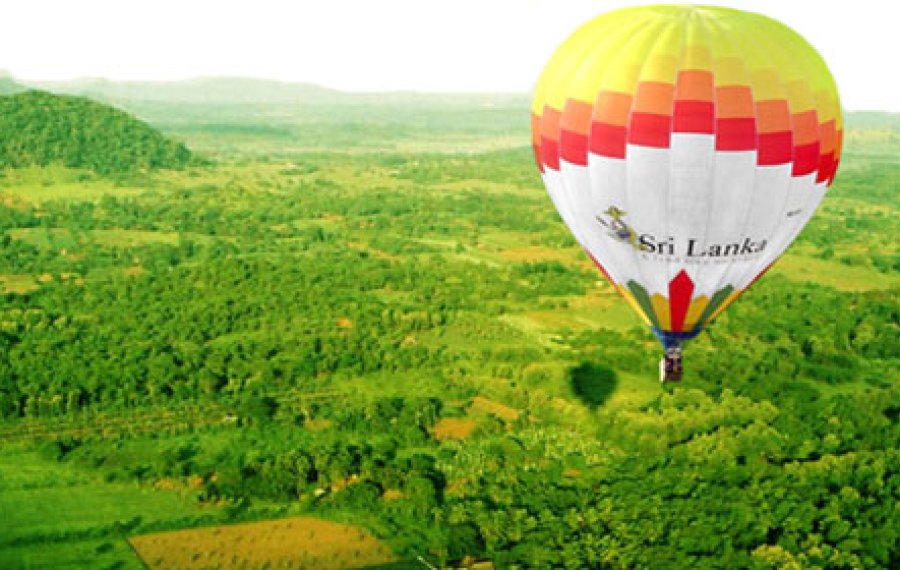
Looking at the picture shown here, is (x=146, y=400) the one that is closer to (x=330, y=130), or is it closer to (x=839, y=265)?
(x=839, y=265)

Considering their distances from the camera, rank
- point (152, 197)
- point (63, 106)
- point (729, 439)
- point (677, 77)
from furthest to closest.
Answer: point (63, 106) → point (152, 197) → point (729, 439) → point (677, 77)

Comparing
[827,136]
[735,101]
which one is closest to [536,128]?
[735,101]

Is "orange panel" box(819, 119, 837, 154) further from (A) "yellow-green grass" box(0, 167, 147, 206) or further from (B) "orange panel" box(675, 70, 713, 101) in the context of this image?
(A) "yellow-green grass" box(0, 167, 147, 206)

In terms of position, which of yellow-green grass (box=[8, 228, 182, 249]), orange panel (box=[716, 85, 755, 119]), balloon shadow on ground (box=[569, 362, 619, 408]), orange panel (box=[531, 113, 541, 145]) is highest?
orange panel (box=[716, 85, 755, 119])

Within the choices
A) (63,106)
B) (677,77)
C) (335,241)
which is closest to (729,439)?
(677,77)

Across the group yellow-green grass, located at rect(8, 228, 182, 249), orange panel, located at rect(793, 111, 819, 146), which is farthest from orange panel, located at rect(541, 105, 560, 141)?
yellow-green grass, located at rect(8, 228, 182, 249)
